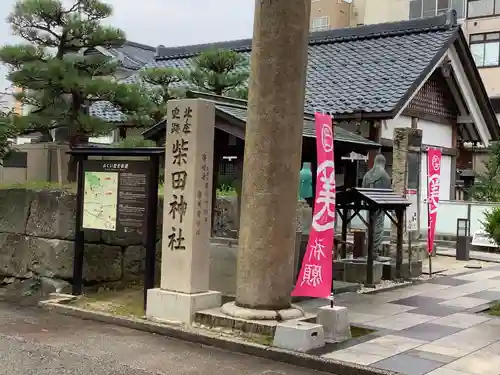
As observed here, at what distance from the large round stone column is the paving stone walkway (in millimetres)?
1228

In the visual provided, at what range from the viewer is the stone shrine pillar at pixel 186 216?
28.2 feet

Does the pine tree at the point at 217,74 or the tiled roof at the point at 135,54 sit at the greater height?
the tiled roof at the point at 135,54

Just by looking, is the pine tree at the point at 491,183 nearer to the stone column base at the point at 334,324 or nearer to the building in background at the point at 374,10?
the building in background at the point at 374,10

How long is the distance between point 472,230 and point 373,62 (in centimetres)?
612

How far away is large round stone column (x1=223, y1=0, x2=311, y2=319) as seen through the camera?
8141 mm

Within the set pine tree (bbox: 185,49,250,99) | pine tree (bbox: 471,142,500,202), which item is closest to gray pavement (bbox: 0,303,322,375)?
pine tree (bbox: 185,49,250,99)

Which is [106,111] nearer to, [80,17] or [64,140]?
[64,140]

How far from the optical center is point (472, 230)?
19984 millimetres

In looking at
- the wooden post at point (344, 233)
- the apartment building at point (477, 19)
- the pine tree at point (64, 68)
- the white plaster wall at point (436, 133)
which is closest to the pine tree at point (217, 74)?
the pine tree at point (64, 68)

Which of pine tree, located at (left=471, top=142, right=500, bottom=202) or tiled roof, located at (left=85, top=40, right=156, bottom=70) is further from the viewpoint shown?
tiled roof, located at (left=85, top=40, right=156, bottom=70)

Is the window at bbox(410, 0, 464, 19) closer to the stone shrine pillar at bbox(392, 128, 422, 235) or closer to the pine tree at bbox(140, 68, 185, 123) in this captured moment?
the stone shrine pillar at bbox(392, 128, 422, 235)

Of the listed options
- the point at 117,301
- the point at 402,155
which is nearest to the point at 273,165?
the point at 117,301

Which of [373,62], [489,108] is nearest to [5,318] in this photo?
[373,62]

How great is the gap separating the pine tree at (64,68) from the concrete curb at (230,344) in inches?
186
